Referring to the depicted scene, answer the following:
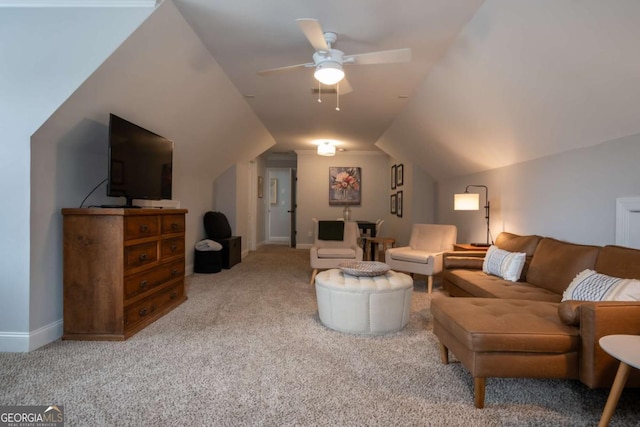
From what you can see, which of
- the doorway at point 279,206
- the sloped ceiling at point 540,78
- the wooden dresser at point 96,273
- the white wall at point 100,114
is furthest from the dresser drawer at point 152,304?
the doorway at point 279,206

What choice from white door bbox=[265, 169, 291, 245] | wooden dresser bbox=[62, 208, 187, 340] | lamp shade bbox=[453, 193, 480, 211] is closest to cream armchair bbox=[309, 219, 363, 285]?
lamp shade bbox=[453, 193, 480, 211]

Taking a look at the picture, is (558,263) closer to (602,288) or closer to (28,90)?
(602,288)

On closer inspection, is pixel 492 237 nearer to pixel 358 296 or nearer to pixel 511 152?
pixel 511 152

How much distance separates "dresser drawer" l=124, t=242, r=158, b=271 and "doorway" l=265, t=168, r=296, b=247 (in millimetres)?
6574

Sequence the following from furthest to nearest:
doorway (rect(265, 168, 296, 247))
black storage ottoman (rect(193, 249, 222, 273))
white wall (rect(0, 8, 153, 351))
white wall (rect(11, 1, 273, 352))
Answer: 1. doorway (rect(265, 168, 296, 247))
2. black storage ottoman (rect(193, 249, 222, 273))
3. white wall (rect(11, 1, 273, 352))
4. white wall (rect(0, 8, 153, 351))

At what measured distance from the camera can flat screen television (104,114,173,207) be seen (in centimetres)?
264

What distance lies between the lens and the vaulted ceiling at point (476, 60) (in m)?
2.10

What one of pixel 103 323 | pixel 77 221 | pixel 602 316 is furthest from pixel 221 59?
pixel 602 316

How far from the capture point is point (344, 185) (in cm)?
833

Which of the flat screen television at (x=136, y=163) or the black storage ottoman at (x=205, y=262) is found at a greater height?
the flat screen television at (x=136, y=163)

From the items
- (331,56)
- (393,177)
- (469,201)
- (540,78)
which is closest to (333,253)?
(469,201)

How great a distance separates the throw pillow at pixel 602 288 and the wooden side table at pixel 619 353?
39 cm

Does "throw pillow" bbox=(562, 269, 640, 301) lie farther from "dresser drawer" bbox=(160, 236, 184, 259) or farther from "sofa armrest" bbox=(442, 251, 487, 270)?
"dresser drawer" bbox=(160, 236, 184, 259)

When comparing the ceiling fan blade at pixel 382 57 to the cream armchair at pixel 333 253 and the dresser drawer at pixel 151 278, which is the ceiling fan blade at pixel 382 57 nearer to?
the dresser drawer at pixel 151 278
